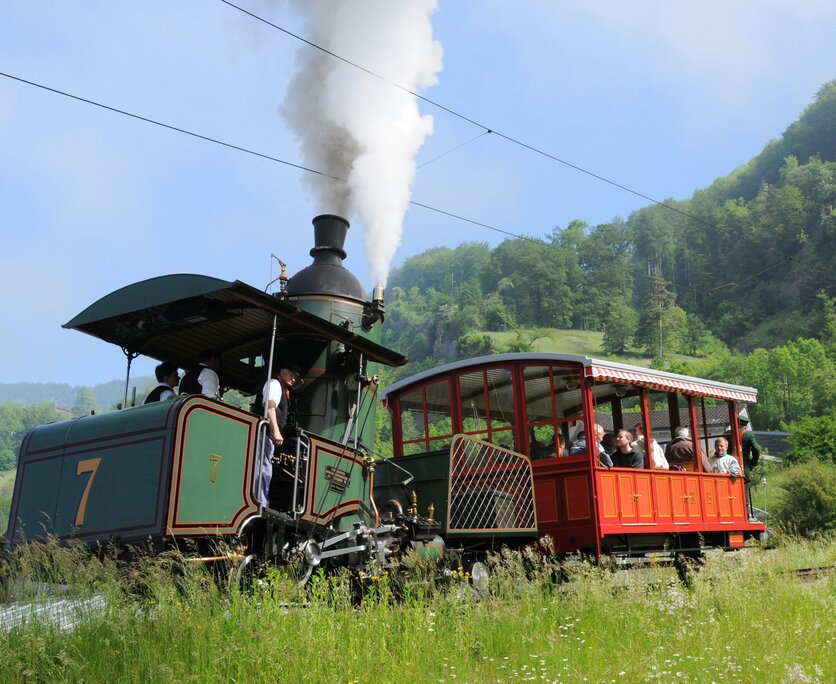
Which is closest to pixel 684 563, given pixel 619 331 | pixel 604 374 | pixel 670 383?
pixel 670 383

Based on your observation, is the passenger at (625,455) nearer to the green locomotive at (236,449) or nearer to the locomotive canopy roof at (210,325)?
the green locomotive at (236,449)

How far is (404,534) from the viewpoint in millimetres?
7891

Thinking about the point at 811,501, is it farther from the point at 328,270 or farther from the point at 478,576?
the point at 328,270

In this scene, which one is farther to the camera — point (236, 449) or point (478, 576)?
point (478, 576)

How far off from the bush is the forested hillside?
2663 inches

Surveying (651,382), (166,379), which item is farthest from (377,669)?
(651,382)

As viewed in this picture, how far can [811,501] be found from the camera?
70.6 ft

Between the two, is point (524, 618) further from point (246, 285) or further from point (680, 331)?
point (680, 331)

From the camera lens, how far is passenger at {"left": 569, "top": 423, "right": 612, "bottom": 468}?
966 cm

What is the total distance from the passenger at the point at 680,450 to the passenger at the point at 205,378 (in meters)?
7.27

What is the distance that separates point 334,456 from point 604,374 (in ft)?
12.8

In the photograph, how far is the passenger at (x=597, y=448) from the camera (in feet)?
31.7

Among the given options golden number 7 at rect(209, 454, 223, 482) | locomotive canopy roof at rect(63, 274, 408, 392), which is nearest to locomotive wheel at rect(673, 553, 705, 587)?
locomotive canopy roof at rect(63, 274, 408, 392)

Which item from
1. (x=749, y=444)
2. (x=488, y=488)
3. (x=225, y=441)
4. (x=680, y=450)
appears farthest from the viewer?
(x=749, y=444)
